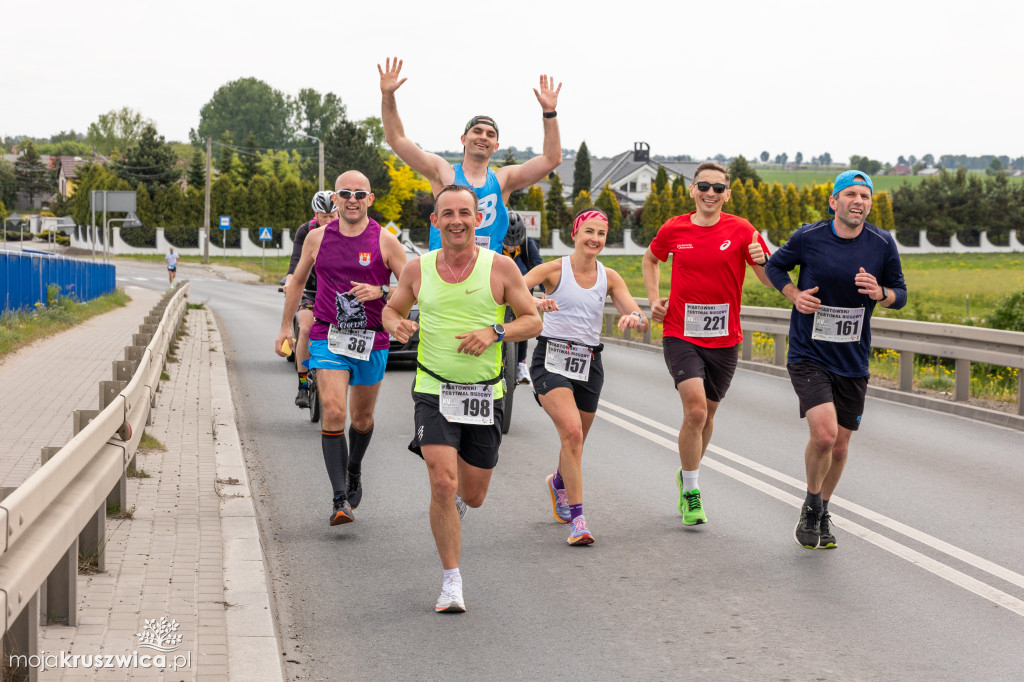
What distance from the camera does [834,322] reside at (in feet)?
23.0

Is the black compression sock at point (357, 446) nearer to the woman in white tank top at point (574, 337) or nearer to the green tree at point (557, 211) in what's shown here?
the woman in white tank top at point (574, 337)

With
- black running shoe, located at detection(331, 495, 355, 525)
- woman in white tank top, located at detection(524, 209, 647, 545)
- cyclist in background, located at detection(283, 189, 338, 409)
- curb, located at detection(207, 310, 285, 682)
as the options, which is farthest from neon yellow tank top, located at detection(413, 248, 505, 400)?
cyclist in background, located at detection(283, 189, 338, 409)

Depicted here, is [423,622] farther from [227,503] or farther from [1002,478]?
[1002,478]

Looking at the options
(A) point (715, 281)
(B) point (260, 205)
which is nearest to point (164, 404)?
(A) point (715, 281)

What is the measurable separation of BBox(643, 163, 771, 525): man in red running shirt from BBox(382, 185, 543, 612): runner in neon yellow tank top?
1.99 metres

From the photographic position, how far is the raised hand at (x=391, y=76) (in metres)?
7.54

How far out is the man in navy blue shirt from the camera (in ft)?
22.6

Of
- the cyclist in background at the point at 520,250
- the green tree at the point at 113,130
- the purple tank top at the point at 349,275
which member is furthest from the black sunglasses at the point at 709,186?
the green tree at the point at 113,130

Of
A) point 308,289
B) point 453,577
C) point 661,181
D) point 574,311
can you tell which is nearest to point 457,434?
point 453,577

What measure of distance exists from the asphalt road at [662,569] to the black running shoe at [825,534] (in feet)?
0.38

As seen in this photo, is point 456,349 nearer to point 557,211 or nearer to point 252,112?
point 557,211

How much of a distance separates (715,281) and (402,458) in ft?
11.6

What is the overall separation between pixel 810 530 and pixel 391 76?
3708 millimetres

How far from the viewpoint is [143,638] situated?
15.6 feet
